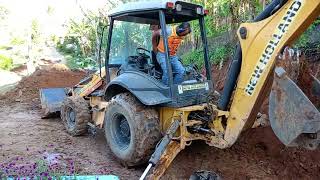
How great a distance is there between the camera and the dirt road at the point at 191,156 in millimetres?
4875

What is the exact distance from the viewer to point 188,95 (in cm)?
484

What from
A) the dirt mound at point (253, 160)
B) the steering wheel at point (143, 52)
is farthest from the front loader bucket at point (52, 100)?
the dirt mound at point (253, 160)

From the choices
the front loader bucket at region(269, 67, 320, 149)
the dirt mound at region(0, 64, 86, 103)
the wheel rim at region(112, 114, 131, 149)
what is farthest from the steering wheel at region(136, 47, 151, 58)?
the dirt mound at region(0, 64, 86, 103)

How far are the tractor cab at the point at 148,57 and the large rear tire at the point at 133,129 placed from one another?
0.65ft

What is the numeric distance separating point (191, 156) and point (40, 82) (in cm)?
696

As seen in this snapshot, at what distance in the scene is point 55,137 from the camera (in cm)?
649

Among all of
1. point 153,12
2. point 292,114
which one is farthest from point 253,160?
point 153,12

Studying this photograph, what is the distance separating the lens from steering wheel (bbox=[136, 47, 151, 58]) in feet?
18.3

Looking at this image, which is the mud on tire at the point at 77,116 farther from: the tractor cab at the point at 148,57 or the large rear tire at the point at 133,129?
the large rear tire at the point at 133,129

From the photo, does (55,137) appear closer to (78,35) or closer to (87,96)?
(87,96)

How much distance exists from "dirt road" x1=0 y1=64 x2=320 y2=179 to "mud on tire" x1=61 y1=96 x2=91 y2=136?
0.14 m

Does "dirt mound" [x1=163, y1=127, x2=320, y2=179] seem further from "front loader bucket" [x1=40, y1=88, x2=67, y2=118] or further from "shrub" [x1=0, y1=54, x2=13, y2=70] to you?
"shrub" [x1=0, y1=54, x2=13, y2=70]

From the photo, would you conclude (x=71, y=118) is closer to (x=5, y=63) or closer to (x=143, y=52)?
(x=143, y=52)

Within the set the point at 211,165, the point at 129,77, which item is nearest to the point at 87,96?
the point at 129,77
